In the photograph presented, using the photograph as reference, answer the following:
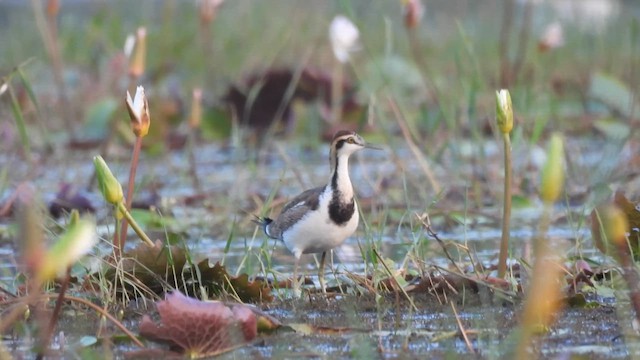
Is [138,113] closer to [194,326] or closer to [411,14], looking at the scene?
[194,326]

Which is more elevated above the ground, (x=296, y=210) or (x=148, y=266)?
(x=296, y=210)

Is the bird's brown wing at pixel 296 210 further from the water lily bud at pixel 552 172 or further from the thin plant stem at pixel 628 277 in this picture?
the water lily bud at pixel 552 172

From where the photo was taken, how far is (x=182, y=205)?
21.1ft

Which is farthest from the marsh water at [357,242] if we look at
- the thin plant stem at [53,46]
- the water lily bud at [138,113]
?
the water lily bud at [138,113]

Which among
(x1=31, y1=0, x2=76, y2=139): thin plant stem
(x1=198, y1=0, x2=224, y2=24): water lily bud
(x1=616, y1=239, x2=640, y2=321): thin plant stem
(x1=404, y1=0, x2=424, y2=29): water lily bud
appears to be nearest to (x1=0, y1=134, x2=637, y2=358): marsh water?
(x1=616, y1=239, x2=640, y2=321): thin plant stem

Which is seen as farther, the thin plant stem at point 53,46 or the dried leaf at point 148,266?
the thin plant stem at point 53,46

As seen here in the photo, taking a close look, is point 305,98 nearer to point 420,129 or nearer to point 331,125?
point 331,125

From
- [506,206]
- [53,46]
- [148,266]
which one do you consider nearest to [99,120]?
[53,46]

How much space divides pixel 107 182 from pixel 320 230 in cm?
94

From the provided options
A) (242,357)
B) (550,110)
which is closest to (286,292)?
(242,357)

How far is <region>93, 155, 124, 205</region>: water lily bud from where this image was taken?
3.59 m

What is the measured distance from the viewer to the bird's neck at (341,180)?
4.37m

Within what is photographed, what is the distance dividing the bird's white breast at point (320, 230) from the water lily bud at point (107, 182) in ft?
2.87

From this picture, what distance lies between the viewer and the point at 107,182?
362cm
